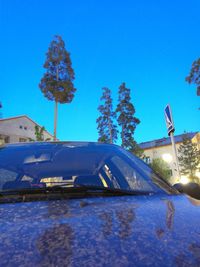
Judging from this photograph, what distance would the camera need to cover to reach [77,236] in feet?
2.75

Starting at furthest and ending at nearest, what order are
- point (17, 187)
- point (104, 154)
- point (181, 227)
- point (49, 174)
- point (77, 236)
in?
1. point (104, 154)
2. point (49, 174)
3. point (17, 187)
4. point (181, 227)
5. point (77, 236)

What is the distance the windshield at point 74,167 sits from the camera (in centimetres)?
184

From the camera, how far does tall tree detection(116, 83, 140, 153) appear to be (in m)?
42.1

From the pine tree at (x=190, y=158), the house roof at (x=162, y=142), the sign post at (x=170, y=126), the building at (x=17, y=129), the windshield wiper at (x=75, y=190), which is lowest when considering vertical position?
the windshield wiper at (x=75, y=190)

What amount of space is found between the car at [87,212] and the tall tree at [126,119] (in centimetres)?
3925

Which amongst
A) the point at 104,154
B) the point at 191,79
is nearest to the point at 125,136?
the point at 191,79

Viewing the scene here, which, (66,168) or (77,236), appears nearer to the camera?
(77,236)

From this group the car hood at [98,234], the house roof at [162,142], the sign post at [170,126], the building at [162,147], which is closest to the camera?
the car hood at [98,234]

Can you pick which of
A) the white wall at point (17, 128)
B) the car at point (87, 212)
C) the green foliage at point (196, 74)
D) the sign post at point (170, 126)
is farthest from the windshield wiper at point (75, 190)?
the white wall at point (17, 128)

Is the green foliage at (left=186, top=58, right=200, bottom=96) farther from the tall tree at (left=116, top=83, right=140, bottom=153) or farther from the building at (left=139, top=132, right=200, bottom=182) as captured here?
the building at (left=139, top=132, right=200, bottom=182)

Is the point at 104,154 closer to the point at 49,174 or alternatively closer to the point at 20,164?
the point at 49,174

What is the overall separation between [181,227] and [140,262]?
0.33 m

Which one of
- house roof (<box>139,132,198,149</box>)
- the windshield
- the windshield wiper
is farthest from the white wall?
the windshield wiper

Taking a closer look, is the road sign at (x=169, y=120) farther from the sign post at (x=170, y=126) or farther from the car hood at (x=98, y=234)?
the car hood at (x=98, y=234)
